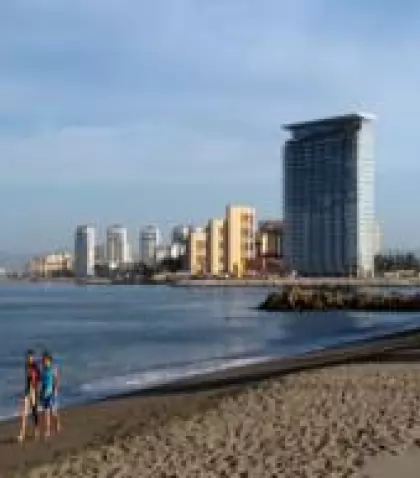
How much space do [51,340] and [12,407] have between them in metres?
28.1

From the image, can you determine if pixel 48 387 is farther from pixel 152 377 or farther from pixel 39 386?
pixel 152 377

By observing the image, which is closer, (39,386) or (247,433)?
(247,433)

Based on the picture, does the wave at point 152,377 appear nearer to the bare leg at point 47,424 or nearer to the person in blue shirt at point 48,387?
the bare leg at point 47,424

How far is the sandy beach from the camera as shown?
10641 mm

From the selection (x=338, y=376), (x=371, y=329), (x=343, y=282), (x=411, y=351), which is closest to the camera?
(x=338, y=376)

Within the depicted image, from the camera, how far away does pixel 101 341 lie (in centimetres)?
4894

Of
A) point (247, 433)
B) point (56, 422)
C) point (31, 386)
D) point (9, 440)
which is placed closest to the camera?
point (247, 433)

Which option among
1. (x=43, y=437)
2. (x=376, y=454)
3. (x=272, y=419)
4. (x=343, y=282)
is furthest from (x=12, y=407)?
(x=343, y=282)

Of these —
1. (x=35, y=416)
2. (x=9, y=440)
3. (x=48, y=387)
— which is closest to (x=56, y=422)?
Result: (x=9, y=440)

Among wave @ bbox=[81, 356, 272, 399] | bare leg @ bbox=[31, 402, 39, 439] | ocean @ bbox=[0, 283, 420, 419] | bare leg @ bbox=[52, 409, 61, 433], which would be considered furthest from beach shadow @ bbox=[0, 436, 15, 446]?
wave @ bbox=[81, 356, 272, 399]

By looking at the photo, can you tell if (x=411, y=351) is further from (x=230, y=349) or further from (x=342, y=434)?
(x=342, y=434)

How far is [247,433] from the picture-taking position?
13141 mm

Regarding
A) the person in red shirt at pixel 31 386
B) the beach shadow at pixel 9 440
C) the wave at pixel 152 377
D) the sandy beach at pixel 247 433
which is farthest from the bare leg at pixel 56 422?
the wave at pixel 152 377

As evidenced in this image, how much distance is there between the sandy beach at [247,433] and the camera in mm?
10641
